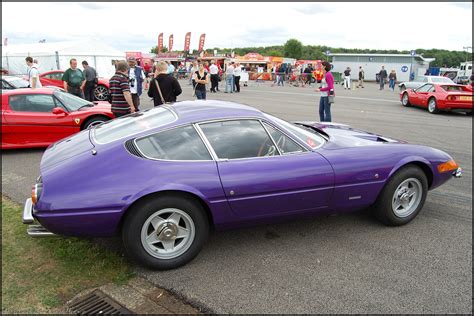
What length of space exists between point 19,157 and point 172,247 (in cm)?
489

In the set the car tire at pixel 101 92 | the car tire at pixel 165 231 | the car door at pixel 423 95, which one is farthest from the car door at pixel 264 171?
the car door at pixel 423 95

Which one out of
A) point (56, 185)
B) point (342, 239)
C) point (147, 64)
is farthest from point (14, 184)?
point (147, 64)

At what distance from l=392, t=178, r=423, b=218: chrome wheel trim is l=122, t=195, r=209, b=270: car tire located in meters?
2.04

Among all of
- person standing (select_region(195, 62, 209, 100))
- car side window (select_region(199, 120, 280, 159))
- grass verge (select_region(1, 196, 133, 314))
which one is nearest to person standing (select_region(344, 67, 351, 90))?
person standing (select_region(195, 62, 209, 100))

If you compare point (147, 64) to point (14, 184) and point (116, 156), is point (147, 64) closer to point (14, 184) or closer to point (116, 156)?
point (14, 184)

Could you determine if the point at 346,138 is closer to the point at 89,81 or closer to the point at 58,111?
the point at 58,111

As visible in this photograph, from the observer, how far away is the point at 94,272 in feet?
9.93

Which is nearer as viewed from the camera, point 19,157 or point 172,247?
point 172,247

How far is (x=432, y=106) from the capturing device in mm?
13352

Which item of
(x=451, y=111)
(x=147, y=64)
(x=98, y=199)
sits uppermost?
(x=147, y=64)

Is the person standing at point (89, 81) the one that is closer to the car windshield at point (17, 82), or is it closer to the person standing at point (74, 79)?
the person standing at point (74, 79)

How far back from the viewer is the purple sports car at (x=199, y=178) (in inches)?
112

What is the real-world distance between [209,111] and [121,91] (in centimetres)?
356

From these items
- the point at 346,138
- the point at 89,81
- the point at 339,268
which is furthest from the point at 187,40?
the point at 339,268
